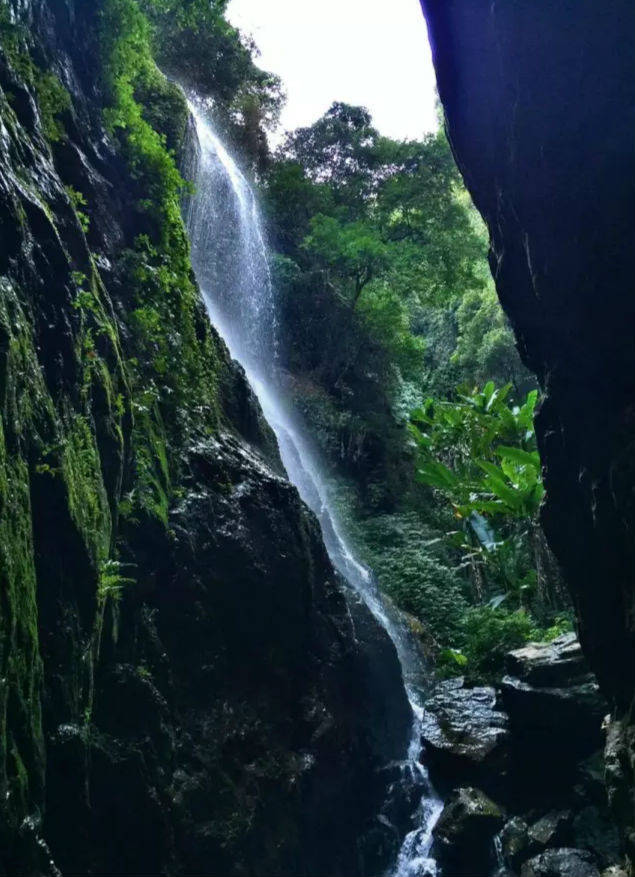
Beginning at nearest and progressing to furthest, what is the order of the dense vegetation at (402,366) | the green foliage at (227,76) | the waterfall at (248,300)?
the dense vegetation at (402,366) → the waterfall at (248,300) → the green foliage at (227,76)

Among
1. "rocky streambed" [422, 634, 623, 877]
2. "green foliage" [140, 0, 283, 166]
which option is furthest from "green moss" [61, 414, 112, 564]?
"green foliage" [140, 0, 283, 166]

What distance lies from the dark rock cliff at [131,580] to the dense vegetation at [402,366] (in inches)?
162

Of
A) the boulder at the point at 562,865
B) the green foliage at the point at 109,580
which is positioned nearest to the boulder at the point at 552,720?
the boulder at the point at 562,865

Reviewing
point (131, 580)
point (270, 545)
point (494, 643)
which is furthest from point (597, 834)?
point (131, 580)

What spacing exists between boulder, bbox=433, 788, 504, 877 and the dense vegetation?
3.92 metres

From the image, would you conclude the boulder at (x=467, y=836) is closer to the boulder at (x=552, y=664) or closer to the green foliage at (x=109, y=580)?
the boulder at (x=552, y=664)

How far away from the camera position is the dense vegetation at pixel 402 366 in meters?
13.1

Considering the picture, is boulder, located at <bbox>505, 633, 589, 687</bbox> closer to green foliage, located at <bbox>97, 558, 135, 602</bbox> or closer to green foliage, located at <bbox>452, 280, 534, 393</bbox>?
green foliage, located at <bbox>97, 558, 135, 602</bbox>

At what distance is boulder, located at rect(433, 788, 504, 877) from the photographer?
25.2 feet

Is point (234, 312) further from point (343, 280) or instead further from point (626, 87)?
point (626, 87)

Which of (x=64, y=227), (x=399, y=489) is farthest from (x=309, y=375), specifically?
(x=64, y=227)

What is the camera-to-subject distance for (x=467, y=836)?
306 inches

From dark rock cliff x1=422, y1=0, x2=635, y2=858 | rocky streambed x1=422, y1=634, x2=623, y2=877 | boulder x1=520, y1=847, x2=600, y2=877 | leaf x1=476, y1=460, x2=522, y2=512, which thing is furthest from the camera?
leaf x1=476, y1=460, x2=522, y2=512

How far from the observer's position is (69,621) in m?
5.22
